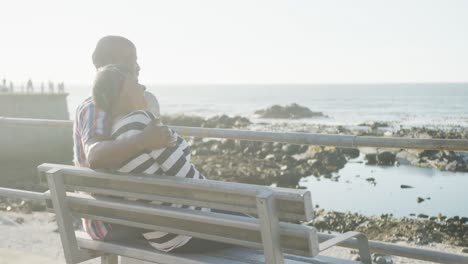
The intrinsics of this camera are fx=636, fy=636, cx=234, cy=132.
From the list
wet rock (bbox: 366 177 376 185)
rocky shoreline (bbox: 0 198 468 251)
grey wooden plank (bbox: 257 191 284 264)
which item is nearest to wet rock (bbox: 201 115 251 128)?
wet rock (bbox: 366 177 376 185)

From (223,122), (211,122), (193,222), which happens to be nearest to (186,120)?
(223,122)

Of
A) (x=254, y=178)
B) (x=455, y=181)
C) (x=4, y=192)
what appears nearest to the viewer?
(x=4, y=192)

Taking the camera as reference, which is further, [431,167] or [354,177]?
[431,167]

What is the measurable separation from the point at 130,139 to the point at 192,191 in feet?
1.24

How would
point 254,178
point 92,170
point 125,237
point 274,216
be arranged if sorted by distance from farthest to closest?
point 254,178 < point 125,237 < point 92,170 < point 274,216

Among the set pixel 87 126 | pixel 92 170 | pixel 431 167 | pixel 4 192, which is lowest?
pixel 431 167

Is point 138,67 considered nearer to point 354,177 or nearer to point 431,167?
point 354,177

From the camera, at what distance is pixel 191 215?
7.65ft

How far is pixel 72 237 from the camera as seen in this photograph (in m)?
2.89

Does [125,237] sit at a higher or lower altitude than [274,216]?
lower

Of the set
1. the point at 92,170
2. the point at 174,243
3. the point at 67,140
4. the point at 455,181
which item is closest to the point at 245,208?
the point at 174,243

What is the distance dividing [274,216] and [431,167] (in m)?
27.0

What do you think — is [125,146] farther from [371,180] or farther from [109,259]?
[371,180]

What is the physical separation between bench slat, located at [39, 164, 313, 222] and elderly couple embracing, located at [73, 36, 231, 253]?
0.21 ft
